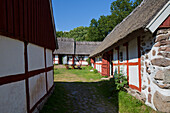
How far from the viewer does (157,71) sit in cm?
411

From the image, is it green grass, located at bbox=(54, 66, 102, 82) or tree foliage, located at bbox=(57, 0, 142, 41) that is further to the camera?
tree foliage, located at bbox=(57, 0, 142, 41)

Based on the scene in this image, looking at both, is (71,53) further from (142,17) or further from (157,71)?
(157,71)

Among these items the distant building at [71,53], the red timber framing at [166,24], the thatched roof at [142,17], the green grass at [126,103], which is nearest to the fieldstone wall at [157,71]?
the red timber framing at [166,24]

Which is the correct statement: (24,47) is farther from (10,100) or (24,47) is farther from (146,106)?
(146,106)

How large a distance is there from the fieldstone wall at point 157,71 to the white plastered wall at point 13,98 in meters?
3.95

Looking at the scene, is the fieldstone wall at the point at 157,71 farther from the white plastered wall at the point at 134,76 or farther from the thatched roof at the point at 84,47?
the thatched roof at the point at 84,47

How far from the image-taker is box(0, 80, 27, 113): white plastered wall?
2.54m

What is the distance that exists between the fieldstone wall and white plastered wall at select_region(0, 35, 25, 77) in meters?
4.05

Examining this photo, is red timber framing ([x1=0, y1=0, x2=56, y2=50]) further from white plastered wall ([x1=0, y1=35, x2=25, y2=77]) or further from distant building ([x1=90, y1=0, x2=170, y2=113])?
distant building ([x1=90, y1=0, x2=170, y2=113])

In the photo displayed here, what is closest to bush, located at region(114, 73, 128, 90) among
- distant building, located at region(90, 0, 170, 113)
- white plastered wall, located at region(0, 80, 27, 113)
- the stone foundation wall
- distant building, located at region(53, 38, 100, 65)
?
distant building, located at region(90, 0, 170, 113)

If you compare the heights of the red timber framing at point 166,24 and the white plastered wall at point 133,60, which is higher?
the red timber framing at point 166,24

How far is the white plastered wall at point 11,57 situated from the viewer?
2583 mm

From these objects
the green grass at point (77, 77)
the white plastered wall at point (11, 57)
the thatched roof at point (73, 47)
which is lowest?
the green grass at point (77, 77)

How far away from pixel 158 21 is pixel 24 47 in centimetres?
408
